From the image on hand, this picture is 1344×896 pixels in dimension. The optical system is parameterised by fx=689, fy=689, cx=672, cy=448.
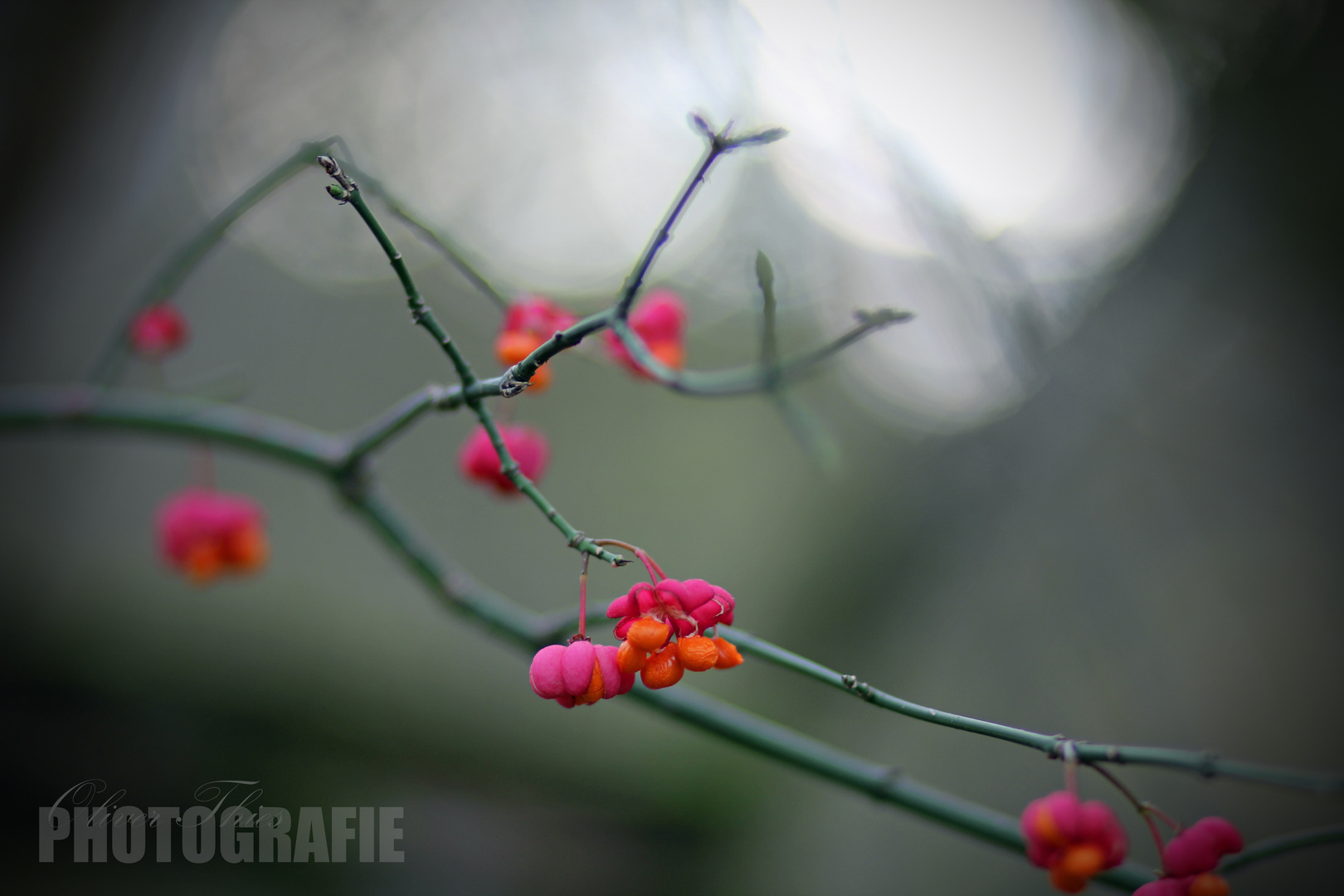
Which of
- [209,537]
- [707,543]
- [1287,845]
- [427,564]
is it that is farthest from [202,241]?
[707,543]

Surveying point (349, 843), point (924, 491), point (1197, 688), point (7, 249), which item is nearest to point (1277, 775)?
point (1197, 688)

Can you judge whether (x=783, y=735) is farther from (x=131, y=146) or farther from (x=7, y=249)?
(x=131, y=146)

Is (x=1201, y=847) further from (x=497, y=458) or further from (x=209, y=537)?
(x=209, y=537)

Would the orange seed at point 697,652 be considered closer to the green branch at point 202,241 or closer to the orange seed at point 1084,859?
the orange seed at point 1084,859

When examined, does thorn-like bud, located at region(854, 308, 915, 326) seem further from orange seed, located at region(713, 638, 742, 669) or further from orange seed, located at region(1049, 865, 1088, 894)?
orange seed, located at region(1049, 865, 1088, 894)

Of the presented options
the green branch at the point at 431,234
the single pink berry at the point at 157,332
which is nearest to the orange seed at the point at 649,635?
the green branch at the point at 431,234
